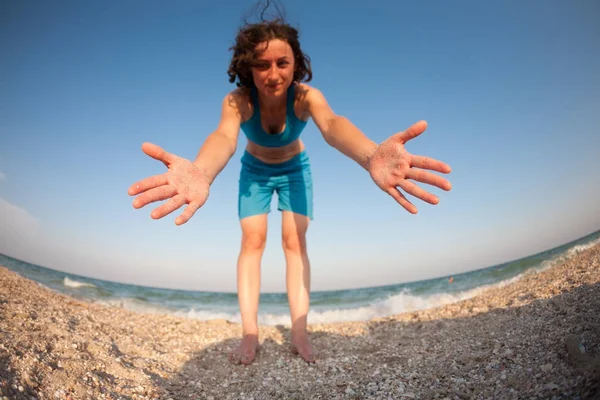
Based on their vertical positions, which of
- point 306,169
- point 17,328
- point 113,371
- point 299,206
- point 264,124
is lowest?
point 113,371

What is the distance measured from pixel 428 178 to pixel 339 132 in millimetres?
809

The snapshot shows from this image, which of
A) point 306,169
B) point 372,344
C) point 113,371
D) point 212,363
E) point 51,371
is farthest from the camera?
point 306,169

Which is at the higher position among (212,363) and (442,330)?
(442,330)

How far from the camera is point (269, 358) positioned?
2996mm

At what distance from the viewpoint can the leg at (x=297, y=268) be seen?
3117 millimetres

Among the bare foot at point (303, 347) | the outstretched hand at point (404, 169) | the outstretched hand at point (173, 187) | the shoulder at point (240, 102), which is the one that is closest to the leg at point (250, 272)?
the bare foot at point (303, 347)

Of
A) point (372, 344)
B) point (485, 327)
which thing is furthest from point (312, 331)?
point (485, 327)

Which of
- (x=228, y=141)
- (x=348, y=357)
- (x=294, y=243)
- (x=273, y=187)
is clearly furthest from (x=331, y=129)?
(x=348, y=357)

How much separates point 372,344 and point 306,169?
1802 mm

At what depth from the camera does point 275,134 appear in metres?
3.04

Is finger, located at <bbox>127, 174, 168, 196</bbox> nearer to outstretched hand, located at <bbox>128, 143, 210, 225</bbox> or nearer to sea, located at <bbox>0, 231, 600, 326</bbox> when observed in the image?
outstretched hand, located at <bbox>128, 143, 210, 225</bbox>

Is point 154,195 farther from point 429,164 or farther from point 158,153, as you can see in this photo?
point 429,164

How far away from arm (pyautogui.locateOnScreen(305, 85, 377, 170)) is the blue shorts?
69cm

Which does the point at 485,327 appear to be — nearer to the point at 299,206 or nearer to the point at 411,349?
the point at 411,349
